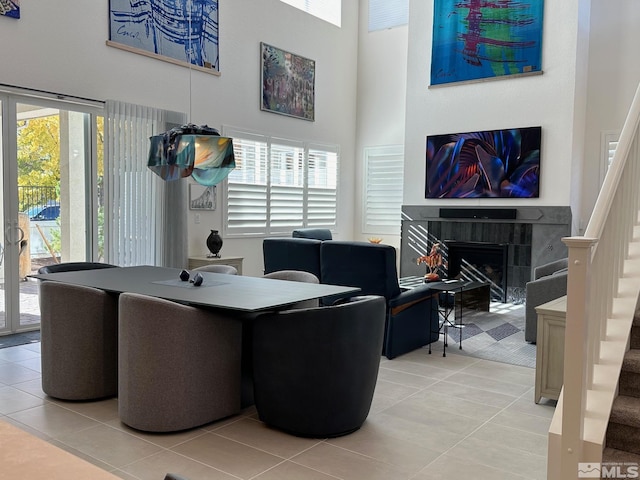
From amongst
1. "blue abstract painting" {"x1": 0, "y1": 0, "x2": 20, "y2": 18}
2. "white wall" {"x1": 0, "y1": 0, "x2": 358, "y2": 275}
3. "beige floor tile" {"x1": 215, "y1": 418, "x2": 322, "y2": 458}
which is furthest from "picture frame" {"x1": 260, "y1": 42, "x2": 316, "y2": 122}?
"beige floor tile" {"x1": 215, "y1": 418, "x2": 322, "y2": 458}

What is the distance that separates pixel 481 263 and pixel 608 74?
3214mm

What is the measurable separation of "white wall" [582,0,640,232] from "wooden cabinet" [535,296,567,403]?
4.95 m

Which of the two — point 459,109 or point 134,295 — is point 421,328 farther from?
point 459,109

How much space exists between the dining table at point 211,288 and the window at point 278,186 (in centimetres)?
359

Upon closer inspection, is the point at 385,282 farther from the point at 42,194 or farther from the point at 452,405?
the point at 42,194

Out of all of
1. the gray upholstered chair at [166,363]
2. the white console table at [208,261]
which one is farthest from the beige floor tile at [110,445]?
the white console table at [208,261]

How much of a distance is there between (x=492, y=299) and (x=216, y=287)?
18.3ft

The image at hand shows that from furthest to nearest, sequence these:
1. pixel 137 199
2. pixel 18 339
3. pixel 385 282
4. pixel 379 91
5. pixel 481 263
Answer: pixel 379 91 < pixel 481 263 < pixel 137 199 < pixel 18 339 < pixel 385 282

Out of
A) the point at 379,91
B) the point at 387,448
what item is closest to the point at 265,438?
the point at 387,448

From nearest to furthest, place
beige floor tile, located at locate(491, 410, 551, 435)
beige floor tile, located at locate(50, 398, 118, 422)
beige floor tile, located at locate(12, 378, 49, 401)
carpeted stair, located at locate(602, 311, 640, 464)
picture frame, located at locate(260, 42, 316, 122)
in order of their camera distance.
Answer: carpeted stair, located at locate(602, 311, 640, 464), beige floor tile, located at locate(491, 410, 551, 435), beige floor tile, located at locate(50, 398, 118, 422), beige floor tile, located at locate(12, 378, 49, 401), picture frame, located at locate(260, 42, 316, 122)

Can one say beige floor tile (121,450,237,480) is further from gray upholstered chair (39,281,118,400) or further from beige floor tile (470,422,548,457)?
beige floor tile (470,422,548,457)

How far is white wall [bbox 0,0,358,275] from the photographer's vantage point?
5.77 m

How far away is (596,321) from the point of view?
8.29ft

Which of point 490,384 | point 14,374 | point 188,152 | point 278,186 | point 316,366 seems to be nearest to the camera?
point 316,366
